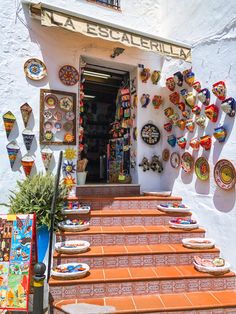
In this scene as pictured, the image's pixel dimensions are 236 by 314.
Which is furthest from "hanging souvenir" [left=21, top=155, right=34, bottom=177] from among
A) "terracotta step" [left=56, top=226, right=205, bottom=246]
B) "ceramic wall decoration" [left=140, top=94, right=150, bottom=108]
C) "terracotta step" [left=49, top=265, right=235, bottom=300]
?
"ceramic wall decoration" [left=140, top=94, right=150, bottom=108]

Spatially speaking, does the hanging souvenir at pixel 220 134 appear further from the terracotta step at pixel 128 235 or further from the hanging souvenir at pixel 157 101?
the hanging souvenir at pixel 157 101

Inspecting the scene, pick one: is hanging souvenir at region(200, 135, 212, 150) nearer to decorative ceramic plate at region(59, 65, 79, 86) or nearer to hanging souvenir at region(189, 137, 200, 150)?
hanging souvenir at region(189, 137, 200, 150)

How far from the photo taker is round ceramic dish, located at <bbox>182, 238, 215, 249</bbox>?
3.32 m

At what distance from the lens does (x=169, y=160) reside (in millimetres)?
4773

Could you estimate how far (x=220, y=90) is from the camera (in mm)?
3463

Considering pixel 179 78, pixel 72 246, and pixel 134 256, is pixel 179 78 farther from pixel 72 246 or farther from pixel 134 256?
pixel 72 246

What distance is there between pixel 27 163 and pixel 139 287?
2421 millimetres

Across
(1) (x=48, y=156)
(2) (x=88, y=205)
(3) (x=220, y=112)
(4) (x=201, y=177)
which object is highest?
(3) (x=220, y=112)

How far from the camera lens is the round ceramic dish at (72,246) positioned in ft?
9.82

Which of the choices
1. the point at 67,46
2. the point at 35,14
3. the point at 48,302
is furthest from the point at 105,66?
the point at 48,302

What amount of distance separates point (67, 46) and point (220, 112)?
2782 mm

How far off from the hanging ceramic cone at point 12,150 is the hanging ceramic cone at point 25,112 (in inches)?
14.8

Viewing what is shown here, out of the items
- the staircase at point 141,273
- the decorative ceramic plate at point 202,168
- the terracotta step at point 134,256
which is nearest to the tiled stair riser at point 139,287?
the staircase at point 141,273

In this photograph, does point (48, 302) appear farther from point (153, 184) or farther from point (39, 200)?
point (153, 184)
